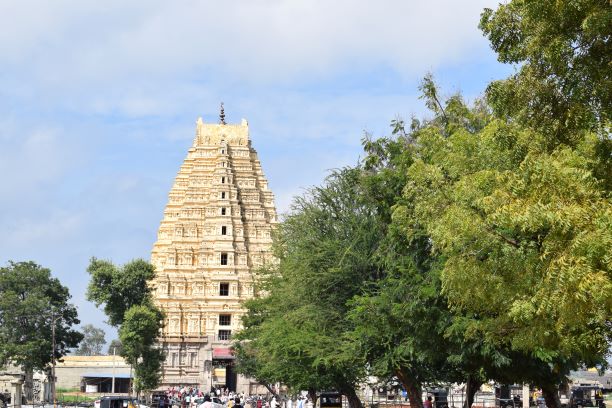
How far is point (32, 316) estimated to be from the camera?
79.2 meters

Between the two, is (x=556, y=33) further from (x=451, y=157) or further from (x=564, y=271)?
(x=451, y=157)

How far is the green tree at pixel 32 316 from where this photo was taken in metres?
77.3

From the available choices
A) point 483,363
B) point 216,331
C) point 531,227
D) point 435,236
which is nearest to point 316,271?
point 483,363

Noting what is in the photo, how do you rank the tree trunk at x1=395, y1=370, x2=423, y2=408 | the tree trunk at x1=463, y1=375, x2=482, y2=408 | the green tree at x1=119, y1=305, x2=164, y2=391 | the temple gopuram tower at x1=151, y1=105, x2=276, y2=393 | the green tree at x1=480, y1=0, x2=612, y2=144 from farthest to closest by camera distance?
the temple gopuram tower at x1=151, y1=105, x2=276, y2=393 < the green tree at x1=119, y1=305, x2=164, y2=391 < the tree trunk at x1=395, y1=370, x2=423, y2=408 < the tree trunk at x1=463, y1=375, x2=482, y2=408 < the green tree at x1=480, y1=0, x2=612, y2=144

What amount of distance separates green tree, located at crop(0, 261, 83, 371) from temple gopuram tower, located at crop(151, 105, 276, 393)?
944 cm

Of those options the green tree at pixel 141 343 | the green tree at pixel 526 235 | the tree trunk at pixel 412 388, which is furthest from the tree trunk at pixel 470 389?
the green tree at pixel 141 343

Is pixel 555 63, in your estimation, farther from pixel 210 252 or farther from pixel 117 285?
pixel 210 252

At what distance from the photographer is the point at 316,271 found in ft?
123

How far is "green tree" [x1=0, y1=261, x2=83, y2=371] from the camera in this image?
7731 cm

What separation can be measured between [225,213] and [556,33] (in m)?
81.4

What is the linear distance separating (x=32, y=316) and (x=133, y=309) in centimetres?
852

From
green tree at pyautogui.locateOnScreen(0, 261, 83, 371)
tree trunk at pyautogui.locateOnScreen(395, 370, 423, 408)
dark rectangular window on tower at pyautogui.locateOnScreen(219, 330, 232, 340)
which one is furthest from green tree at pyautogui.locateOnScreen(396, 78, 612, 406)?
dark rectangular window on tower at pyautogui.locateOnScreen(219, 330, 232, 340)

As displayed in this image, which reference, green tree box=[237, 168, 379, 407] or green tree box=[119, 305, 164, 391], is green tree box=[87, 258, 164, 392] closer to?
green tree box=[119, 305, 164, 391]

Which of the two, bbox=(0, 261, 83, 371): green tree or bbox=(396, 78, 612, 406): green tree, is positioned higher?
bbox=(0, 261, 83, 371): green tree
